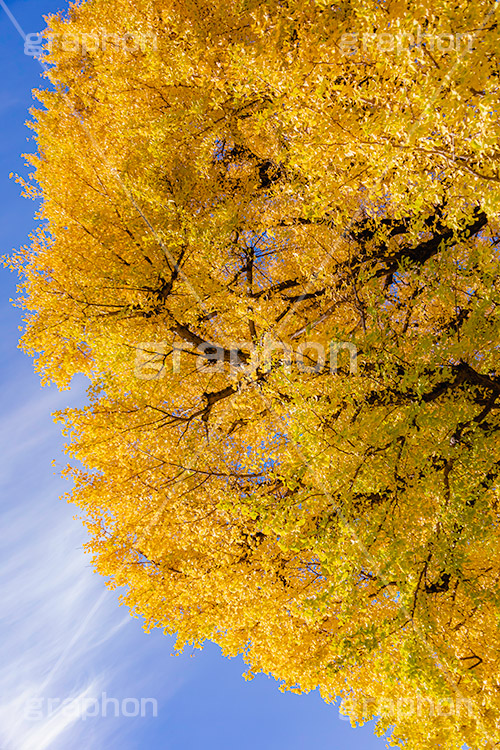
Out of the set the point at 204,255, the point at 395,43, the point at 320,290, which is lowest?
the point at 395,43

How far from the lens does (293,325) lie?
961cm

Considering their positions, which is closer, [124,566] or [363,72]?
[363,72]

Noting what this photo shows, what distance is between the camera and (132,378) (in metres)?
7.93

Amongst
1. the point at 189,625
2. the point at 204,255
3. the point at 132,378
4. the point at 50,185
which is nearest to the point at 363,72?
the point at 204,255

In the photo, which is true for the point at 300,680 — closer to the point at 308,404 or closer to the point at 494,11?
the point at 308,404

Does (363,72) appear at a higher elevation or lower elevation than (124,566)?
higher

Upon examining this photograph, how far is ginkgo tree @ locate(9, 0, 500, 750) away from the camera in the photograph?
4922 mm

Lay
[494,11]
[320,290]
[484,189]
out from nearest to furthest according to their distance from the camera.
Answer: [494,11]
[484,189]
[320,290]

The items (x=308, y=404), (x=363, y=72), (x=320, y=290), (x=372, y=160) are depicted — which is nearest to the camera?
(x=372, y=160)

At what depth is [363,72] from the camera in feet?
18.5

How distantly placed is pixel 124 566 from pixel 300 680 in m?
4.39

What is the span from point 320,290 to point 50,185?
5.99 metres

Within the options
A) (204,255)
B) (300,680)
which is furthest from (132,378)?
(300,680)

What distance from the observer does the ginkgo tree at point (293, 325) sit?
4922mm
